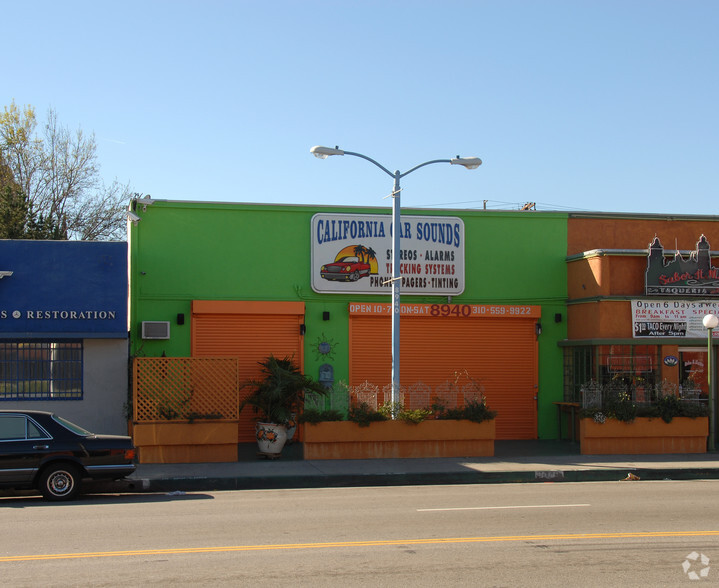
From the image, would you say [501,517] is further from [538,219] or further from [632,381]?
[538,219]

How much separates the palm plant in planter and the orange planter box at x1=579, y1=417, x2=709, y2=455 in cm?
597

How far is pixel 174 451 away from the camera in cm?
1691

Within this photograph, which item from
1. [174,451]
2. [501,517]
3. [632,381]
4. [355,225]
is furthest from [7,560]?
[632,381]

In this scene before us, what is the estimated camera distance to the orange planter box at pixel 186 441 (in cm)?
1677

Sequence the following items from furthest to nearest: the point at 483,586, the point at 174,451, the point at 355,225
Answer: the point at 355,225 < the point at 174,451 < the point at 483,586

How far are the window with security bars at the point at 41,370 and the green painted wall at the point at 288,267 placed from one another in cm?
166

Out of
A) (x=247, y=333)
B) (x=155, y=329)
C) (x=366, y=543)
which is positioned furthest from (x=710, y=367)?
(x=155, y=329)

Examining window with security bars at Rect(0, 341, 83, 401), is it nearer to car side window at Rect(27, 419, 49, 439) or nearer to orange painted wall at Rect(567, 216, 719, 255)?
car side window at Rect(27, 419, 49, 439)

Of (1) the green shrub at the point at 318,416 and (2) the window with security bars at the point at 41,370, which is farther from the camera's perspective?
(2) the window with security bars at the point at 41,370

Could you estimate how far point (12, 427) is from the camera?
13.0 meters

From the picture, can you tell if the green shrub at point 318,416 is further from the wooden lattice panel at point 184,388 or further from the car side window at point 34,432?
the car side window at point 34,432

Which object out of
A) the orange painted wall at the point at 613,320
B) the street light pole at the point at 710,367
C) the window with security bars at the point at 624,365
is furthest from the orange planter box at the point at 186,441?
the street light pole at the point at 710,367

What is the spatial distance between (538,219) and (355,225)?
16.1ft

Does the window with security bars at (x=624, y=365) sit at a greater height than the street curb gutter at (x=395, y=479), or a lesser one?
greater
